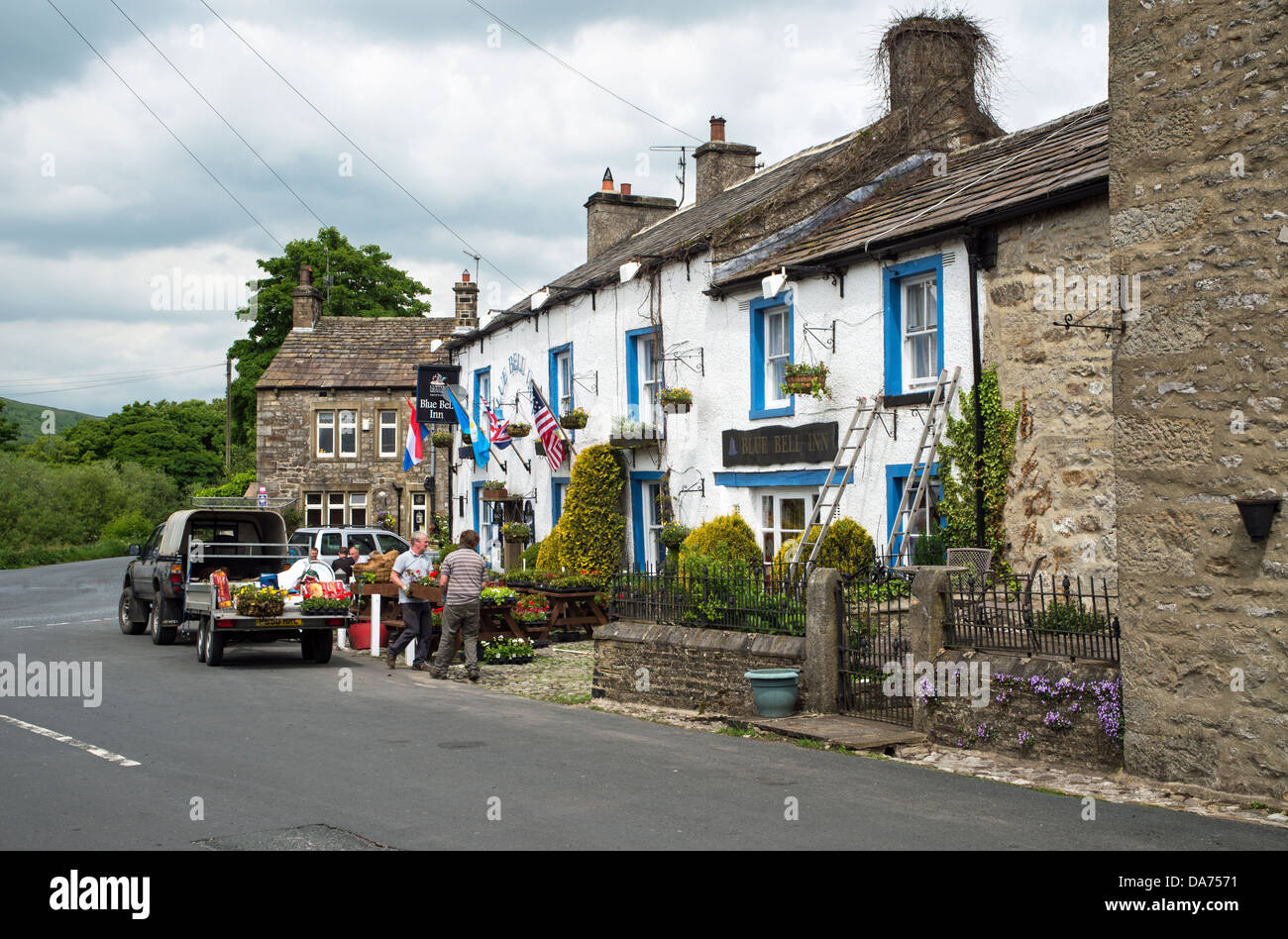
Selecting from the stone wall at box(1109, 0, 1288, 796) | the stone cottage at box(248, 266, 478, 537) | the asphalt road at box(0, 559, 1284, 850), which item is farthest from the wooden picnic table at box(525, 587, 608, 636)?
the stone cottage at box(248, 266, 478, 537)

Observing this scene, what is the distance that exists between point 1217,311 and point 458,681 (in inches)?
405

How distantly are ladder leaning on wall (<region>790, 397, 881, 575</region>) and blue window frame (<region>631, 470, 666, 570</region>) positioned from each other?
5.60 metres

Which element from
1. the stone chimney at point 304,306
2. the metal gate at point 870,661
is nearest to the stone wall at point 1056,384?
the metal gate at point 870,661

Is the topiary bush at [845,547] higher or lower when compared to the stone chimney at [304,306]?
lower

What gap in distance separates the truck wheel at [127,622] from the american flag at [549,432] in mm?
8155

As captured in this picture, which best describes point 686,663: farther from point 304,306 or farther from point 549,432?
point 304,306

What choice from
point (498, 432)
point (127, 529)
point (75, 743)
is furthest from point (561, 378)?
point (127, 529)

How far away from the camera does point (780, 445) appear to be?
18.2 metres

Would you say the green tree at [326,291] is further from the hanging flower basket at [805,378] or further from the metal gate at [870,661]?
the metal gate at [870,661]

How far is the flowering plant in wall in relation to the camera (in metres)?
16.9

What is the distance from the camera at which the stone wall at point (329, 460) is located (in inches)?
1614

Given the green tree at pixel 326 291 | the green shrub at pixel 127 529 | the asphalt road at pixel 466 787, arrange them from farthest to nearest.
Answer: the green shrub at pixel 127 529, the green tree at pixel 326 291, the asphalt road at pixel 466 787

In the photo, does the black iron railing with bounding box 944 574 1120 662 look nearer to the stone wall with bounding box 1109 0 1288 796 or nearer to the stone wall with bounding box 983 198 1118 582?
the stone wall with bounding box 1109 0 1288 796

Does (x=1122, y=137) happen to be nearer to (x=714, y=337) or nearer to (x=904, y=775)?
(x=904, y=775)
